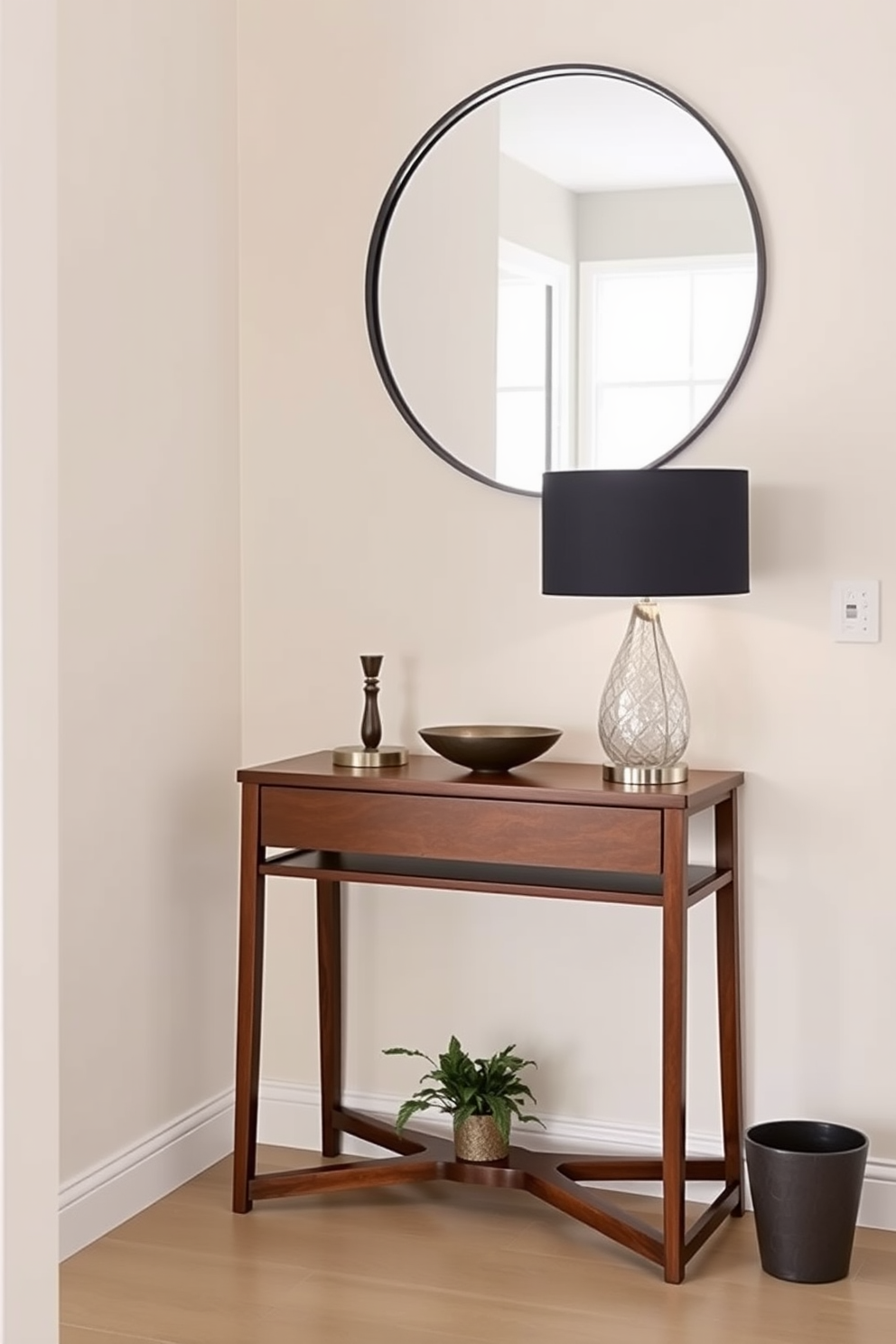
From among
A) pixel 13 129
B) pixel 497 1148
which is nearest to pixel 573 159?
pixel 13 129

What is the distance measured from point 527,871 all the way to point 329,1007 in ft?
2.11

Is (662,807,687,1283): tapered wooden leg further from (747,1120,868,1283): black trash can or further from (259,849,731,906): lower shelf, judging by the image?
(747,1120,868,1283): black trash can

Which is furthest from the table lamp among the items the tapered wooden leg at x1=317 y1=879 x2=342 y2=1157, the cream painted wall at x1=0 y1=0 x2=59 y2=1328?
the cream painted wall at x1=0 y1=0 x2=59 y2=1328

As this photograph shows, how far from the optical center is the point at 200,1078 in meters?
3.33

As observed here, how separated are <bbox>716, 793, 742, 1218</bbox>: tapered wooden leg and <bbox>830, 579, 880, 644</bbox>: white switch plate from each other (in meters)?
0.36

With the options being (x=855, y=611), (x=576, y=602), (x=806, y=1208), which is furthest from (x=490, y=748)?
(x=806, y=1208)

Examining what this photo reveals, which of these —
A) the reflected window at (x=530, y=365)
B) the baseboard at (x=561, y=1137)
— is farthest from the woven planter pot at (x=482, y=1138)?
the reflected window at (x=530, y=365)

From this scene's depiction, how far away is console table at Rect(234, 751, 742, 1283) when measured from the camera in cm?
270

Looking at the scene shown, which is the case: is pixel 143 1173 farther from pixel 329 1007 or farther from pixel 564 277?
pixel 564 277

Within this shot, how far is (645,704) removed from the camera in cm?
288

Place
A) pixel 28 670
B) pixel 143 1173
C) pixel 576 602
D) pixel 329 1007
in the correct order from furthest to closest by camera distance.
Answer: pixel 329 1007
pixel 576 602
pixel 143 1173
pixel 28 670

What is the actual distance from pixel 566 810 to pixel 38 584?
121 cm

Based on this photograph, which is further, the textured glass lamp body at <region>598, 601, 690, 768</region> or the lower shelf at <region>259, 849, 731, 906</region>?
the textured glass lamp body at <region>598, 601, 690, 768</region>

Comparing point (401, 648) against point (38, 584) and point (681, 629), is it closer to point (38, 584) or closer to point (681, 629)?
point (681, 629)
